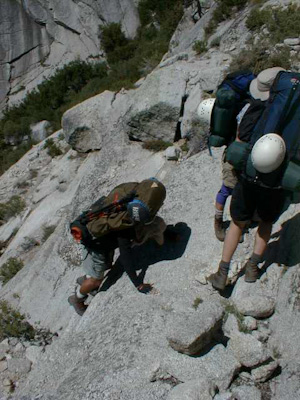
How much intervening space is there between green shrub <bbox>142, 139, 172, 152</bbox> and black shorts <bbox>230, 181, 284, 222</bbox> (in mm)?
3908

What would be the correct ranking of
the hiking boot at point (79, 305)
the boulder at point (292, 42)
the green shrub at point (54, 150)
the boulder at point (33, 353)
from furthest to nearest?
the green shrub at point (54, 150) < the boulder at point (292, 42) < the boulder at point (33, 353) < the hiking boot at point (79, 305)

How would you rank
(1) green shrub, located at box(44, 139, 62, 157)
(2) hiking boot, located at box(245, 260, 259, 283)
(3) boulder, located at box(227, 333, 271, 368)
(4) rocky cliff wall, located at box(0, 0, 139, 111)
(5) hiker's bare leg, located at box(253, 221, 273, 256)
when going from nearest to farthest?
(3) boulder, located at box(227, 333, 271, 368) < (5) hiker's bare leg, located at box(253, 221, 273, 256) < (2) hiking boot, located at box(245, 260, 259, 283) < (1) green shrub, located at box(44, 139, 62, 157) < (4) rocky cliff wall, located at box(0, 0, 139, 111)

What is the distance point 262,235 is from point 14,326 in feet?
11.9

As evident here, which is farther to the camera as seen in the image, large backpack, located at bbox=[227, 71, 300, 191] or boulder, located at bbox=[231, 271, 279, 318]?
boulder, located at bbox=[231, 271, 279, 318]

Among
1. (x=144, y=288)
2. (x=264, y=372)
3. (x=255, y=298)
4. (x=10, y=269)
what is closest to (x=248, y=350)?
(x=264, y=372)

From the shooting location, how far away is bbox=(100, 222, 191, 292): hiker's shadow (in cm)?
507

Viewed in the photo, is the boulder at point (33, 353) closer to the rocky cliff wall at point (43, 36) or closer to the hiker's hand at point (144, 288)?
the hiker's hand at point (144, 288)

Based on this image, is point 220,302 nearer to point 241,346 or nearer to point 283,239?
point 241,346

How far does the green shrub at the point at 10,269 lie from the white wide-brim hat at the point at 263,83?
230 inches

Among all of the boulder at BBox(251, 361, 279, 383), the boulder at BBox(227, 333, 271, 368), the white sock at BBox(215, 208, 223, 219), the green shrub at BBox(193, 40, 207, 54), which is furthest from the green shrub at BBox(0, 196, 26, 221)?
the boulder at BBox(251, 361, 279, 383)

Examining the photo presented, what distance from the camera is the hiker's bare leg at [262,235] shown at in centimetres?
389

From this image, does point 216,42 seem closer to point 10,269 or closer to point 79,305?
point 10,269

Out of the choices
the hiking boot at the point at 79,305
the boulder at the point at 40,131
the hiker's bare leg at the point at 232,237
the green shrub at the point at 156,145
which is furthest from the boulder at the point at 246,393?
the boulder at the point at 40,131

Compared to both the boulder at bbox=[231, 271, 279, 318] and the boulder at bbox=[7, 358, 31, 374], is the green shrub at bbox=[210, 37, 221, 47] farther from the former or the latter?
the boulder at bbox=[7, 358, 31, 374]
